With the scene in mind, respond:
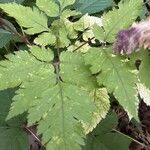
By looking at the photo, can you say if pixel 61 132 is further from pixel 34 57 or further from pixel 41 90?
pixel 34 57

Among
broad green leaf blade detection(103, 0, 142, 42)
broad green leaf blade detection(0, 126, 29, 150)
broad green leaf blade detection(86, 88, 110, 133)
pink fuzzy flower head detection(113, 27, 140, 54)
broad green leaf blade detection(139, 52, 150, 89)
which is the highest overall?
broad green leaf blade detection(103, 0, 142, 42)

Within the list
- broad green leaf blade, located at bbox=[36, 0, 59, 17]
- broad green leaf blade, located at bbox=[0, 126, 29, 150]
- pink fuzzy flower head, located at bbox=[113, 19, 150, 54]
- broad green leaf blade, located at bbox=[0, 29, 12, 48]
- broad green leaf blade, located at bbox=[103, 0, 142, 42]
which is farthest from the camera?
broad green leaf blade, located at bbox=[0, 29, 12, 48]

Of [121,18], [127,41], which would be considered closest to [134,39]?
[127,41]

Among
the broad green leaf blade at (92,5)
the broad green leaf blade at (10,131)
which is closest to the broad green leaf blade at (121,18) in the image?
the broad green leaf blade at (92,5)

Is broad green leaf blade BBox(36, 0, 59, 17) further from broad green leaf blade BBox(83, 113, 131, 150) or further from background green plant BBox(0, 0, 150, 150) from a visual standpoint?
broad green leaf blade BBox(83, 113, 131, 150)

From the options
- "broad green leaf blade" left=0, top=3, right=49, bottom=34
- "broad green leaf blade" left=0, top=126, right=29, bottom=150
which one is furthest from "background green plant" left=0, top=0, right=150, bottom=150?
"broad green leaf blade" left=0, top=126, right=29, bottom=150

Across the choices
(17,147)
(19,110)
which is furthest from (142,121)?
(19,110)

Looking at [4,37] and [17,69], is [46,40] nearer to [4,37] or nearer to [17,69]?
[17,69]

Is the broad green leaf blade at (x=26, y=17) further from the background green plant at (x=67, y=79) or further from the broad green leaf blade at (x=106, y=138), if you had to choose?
the broad green leaf blade at (x=106, y=138)
